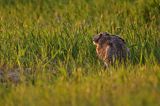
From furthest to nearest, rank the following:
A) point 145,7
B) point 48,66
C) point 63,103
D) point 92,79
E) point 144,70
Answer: point 145,7
point 48,66
point 144,70
point 92,79
point 63,103

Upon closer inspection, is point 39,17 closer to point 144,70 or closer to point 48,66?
point 48,66

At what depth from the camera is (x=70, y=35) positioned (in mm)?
7992

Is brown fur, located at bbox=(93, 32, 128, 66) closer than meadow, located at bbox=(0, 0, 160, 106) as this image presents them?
No

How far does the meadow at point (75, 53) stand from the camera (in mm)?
5309

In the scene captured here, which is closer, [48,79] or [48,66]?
[48,79]

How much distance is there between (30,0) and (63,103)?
629cm

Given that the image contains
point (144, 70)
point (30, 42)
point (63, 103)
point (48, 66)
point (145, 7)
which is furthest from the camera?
point (145, 7)

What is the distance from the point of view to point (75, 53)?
756 cm

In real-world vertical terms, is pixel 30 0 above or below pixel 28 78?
above

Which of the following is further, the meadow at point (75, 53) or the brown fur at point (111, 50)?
the brown fur at point (111, 50)

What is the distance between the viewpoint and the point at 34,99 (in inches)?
209

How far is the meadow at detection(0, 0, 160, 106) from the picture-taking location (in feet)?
17.4

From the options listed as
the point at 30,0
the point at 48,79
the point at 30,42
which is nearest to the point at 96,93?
the point at 48,79

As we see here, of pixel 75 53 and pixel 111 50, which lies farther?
pixel 75 53
